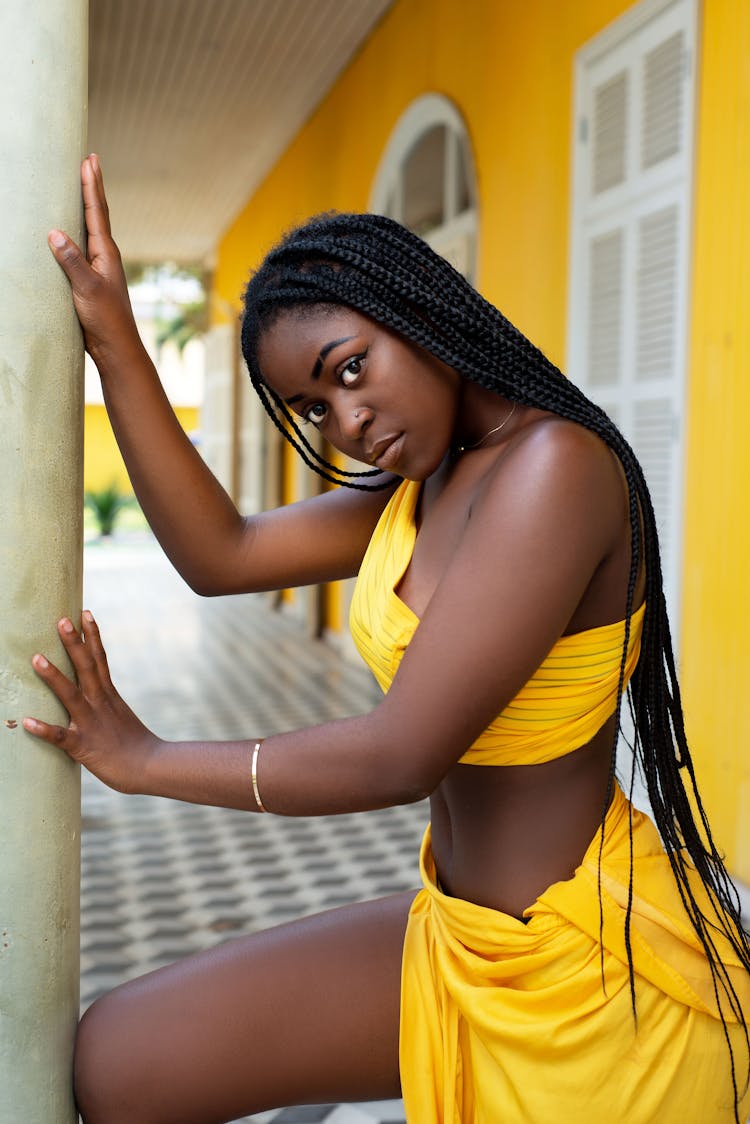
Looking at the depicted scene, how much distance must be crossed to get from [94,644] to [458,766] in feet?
1.32

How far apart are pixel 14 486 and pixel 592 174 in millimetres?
4151

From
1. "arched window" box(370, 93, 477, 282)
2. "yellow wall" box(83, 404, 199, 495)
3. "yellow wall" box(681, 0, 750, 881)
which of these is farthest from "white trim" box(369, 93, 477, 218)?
"yellow wall" box(83, 404, 199, 495)

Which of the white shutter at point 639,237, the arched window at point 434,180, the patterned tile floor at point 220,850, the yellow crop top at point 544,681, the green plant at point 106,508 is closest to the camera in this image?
the yellow crop top at point 544,681

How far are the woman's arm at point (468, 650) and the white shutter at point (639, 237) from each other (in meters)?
3.12

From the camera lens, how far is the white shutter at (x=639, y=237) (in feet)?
13.7

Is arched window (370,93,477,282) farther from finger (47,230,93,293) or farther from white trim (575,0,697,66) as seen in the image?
finger (47,230,93,293)

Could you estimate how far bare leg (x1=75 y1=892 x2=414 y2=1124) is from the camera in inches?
49.9

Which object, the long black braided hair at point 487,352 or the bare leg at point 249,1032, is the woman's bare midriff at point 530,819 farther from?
the bare leg at point 249,1032

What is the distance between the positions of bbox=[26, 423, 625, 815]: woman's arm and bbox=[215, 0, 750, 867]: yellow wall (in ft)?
1.92

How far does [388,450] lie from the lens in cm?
127

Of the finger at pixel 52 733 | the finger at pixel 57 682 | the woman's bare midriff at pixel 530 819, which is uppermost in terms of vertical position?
the finger at pixel 57 682

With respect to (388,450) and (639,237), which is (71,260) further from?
(639,237)

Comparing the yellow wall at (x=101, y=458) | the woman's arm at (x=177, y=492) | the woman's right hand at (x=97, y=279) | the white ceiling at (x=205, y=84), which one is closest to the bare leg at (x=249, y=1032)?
the woman's arm at (x=177, y=492)

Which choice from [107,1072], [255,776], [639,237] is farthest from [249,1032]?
[639,237]
